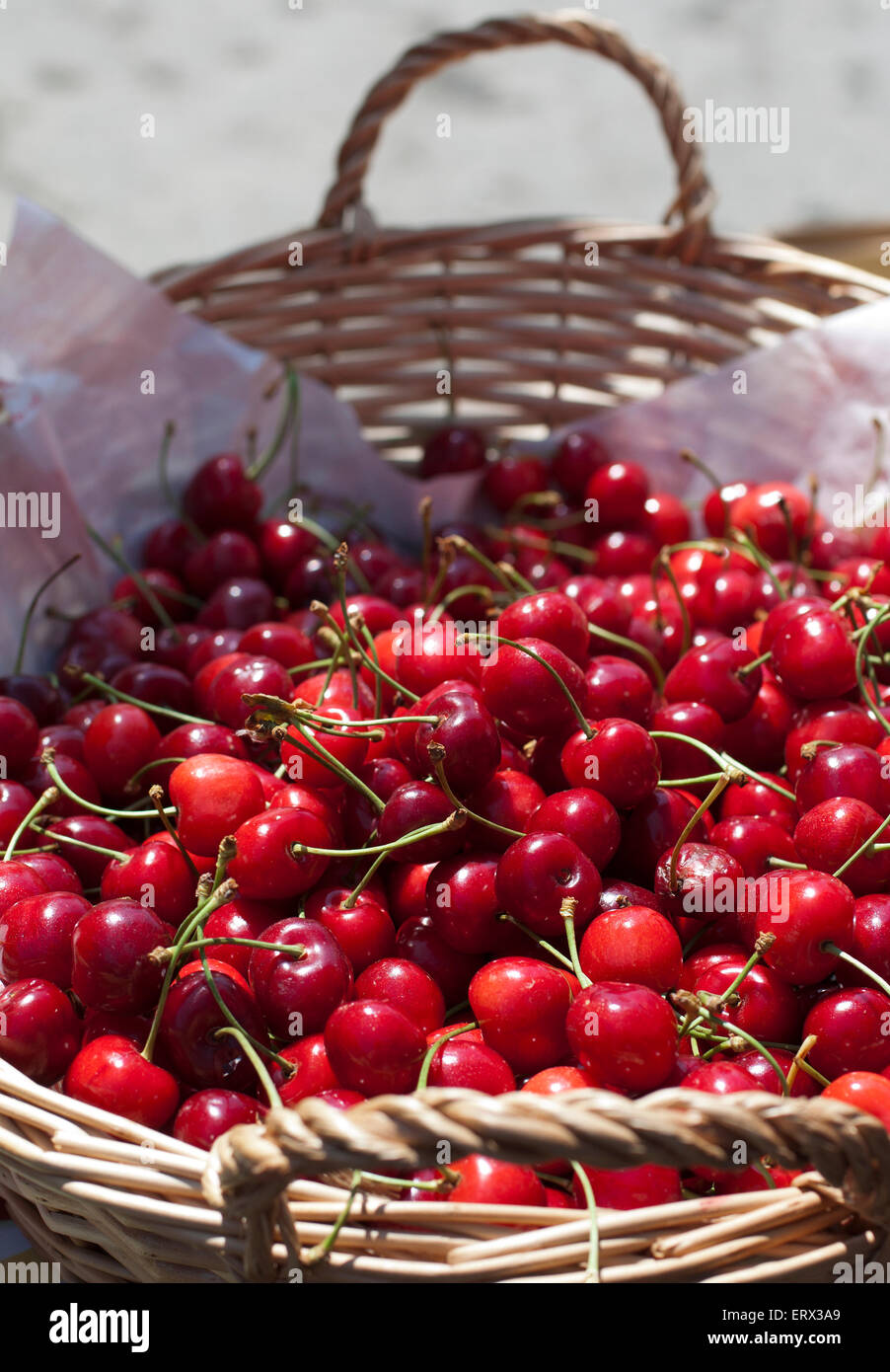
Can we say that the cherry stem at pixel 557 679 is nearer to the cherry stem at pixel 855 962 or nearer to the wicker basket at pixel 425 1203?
the cherry stem at pixel 855 962

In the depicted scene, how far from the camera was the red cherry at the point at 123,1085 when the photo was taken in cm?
77

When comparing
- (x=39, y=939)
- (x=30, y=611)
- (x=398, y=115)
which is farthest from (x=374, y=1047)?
(x=398, y=115)

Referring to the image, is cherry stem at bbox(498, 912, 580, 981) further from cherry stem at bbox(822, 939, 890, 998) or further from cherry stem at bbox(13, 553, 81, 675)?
cherry stem at bbox(13, 553, 81, 675)

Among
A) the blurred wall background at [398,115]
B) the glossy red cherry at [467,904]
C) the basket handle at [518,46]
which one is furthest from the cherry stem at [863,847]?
the blurred wall background at [398,115]

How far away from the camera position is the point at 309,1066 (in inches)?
31.9

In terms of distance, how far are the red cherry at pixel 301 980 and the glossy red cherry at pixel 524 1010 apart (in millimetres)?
85

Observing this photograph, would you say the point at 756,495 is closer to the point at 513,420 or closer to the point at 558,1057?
the point at 513,420

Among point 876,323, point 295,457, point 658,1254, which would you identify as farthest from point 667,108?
point 658,1254

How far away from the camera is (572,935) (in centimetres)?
81

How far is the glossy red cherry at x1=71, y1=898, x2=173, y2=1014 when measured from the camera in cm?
79

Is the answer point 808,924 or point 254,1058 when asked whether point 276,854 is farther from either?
point 808,924

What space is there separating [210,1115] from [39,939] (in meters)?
0.18

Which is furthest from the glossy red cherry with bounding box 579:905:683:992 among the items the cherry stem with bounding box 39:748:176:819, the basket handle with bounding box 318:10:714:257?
the basket handle with bounding box 318:10:714:257

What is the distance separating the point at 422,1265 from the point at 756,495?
888 millimetres
